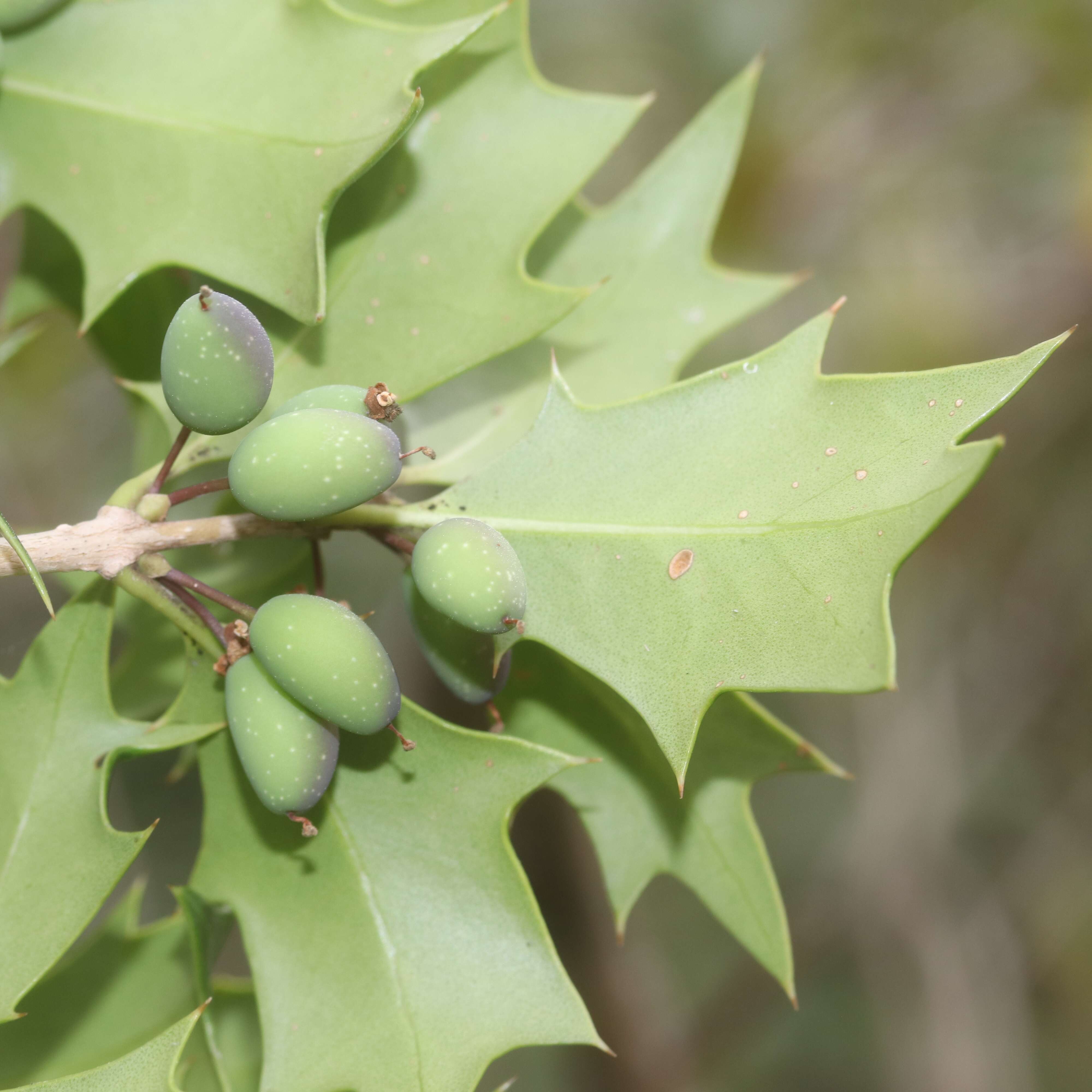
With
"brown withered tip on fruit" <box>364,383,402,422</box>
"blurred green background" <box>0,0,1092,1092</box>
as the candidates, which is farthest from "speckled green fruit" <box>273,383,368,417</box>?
"blurred green background" <box>0,0,1092,1092</box>

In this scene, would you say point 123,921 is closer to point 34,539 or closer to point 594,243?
point 34,539

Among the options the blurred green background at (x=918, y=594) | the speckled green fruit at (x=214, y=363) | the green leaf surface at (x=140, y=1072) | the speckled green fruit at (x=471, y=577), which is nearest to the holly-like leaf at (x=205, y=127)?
the speckled green fruit at (x=214, y=363)

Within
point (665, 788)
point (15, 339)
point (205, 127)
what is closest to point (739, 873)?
point (665, 788)

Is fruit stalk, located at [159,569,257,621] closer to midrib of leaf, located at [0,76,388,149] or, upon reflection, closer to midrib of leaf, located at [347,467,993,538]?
midrib of leaf, located at [347,467,993,538]

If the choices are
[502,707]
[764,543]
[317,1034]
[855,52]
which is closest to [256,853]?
[317,1034]

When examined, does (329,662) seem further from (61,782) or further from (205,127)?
(205,127)
